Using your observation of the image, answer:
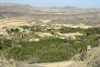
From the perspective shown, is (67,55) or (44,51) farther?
(44,51)

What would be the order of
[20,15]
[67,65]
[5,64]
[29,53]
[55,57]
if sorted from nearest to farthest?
[5,64] < [67,65] < [55,57] < [29,53] < [20,15]

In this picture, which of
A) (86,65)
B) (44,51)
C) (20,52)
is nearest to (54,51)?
(44,51)

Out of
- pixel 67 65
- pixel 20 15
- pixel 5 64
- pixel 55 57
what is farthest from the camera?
pixel 20 15

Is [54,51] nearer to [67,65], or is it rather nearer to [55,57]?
[55,57]

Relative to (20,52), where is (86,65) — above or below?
above

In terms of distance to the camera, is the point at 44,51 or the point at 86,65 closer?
Result: the point at 86,65

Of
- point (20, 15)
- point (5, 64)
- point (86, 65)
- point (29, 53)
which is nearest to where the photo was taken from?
point (5, 64)

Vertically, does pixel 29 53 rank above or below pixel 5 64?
below

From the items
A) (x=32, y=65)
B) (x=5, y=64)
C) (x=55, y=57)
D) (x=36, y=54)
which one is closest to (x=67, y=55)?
(x=55, y=57)

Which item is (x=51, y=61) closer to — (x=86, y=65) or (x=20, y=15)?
(x=86, y=65)
